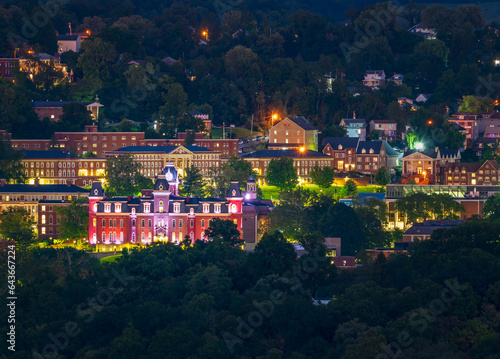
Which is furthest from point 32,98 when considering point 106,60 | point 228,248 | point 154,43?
point 228,248

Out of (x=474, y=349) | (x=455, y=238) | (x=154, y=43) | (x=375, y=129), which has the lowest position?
(x=474, y=349)

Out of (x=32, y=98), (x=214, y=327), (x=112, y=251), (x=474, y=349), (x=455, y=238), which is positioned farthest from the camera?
(x=32, y=98)

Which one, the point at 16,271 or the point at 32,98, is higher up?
the point at 32,98

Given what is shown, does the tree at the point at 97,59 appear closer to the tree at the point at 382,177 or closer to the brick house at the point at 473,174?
the tree at the point at 382,177

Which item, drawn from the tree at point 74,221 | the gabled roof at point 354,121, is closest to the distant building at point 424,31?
the gabled roof at point 354,121

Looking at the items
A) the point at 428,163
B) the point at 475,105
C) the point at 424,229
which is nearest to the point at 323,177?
the point at 428,163

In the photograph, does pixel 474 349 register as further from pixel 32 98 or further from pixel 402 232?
pixel 32 98

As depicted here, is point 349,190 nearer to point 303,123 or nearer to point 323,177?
point 323,177

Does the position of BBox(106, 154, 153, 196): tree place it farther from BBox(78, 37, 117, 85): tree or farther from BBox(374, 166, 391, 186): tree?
BBox(78, 37, 117, 85): tree
